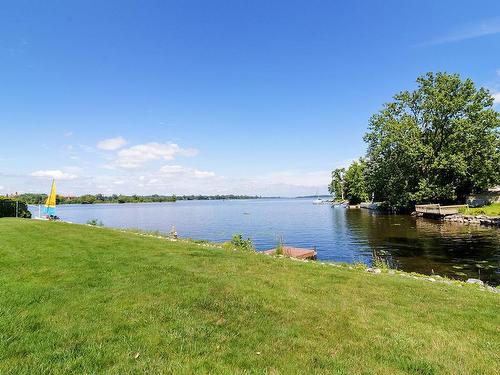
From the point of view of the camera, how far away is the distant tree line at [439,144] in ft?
171

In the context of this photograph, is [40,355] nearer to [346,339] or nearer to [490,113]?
[346,339]

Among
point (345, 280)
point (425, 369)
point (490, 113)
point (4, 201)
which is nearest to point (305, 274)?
point (345, 280)

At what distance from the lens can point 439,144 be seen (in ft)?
185

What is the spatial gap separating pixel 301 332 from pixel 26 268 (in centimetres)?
838

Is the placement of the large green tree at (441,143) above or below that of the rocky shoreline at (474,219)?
above

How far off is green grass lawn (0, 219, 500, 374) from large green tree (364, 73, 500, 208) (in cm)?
5119

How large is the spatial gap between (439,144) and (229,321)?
60.8 m

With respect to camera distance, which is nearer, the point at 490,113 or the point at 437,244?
the point at 437,244

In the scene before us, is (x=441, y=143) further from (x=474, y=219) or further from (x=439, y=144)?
(x=474, y=219)

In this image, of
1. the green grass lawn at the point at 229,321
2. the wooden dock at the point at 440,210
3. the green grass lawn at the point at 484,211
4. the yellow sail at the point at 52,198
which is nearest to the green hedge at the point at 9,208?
the yellow sail at the point at 52,198

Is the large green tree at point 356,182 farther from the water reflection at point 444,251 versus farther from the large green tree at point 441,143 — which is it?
the water reflection at point 444,251

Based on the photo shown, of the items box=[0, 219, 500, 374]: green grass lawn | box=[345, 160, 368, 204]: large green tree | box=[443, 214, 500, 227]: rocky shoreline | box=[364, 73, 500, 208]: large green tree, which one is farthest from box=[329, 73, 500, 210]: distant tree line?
box=[0, 219, 500, 374]: green grass lawn

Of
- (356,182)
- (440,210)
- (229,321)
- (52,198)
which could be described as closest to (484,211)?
(440,210)

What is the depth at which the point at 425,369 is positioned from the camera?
4914mm
